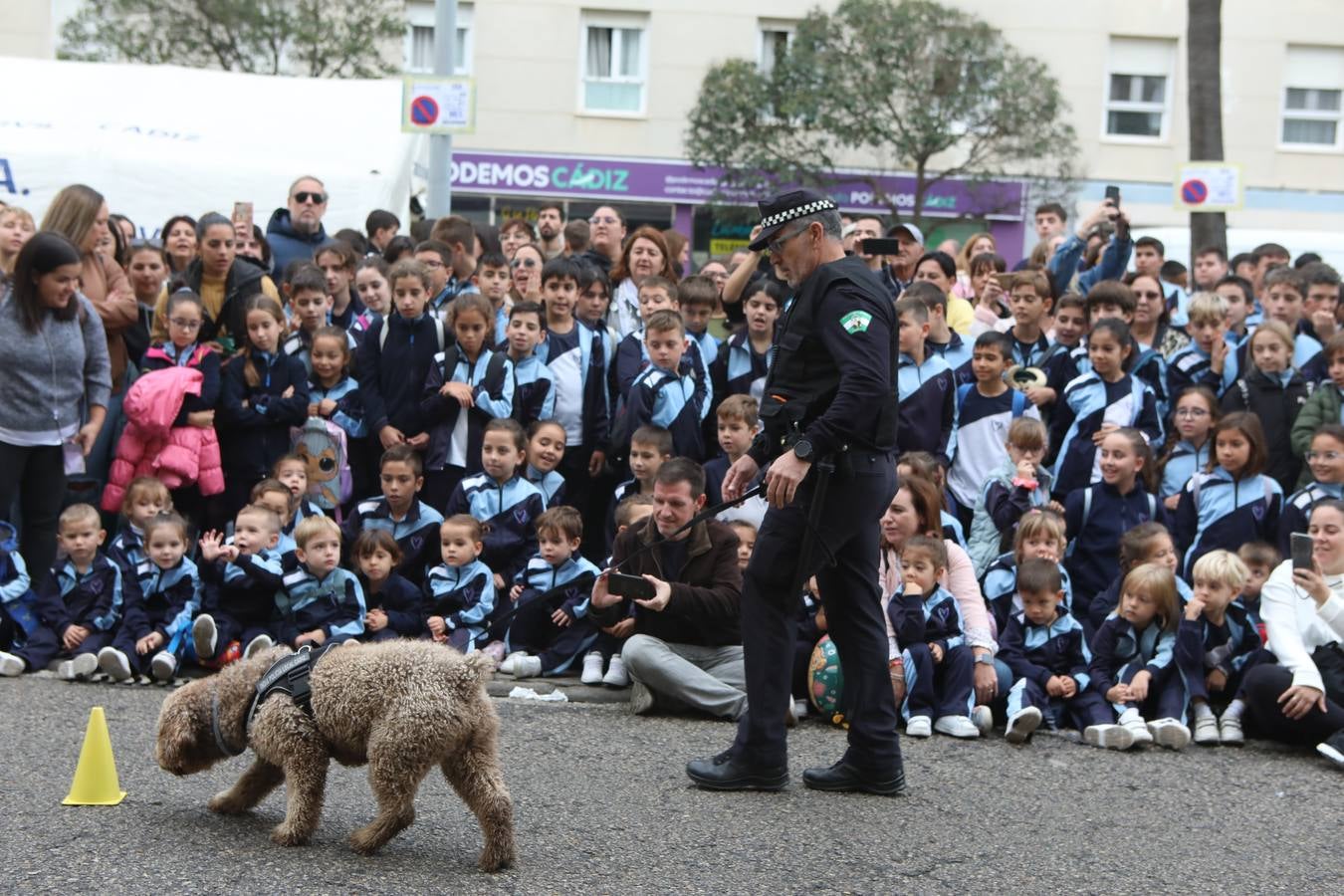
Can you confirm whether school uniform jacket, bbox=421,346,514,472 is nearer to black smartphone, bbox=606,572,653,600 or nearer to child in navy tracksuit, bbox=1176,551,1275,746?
black smartphone, bbox=606,572,653,600

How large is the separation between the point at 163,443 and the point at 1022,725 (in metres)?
4.63

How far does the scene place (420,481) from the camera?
835 centimetres

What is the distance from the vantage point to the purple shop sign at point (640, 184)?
2616cm

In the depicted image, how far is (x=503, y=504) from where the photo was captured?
8195 millimetres

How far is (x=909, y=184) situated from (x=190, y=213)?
1506 cm

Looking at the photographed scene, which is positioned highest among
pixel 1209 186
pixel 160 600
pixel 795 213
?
pixel 1209 186

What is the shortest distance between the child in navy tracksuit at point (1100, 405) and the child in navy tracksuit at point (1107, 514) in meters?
0.29

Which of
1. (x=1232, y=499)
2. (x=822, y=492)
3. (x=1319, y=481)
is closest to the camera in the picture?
(x=822, y=492)

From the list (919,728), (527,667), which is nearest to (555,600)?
(527,667)

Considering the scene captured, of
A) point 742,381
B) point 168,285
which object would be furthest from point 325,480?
point 742,381

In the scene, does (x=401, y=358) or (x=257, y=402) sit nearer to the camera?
(x=257, y=402)

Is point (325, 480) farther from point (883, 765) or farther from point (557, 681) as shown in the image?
point (883, 765)

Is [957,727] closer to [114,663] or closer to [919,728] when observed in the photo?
[919,728]

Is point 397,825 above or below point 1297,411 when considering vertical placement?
below
